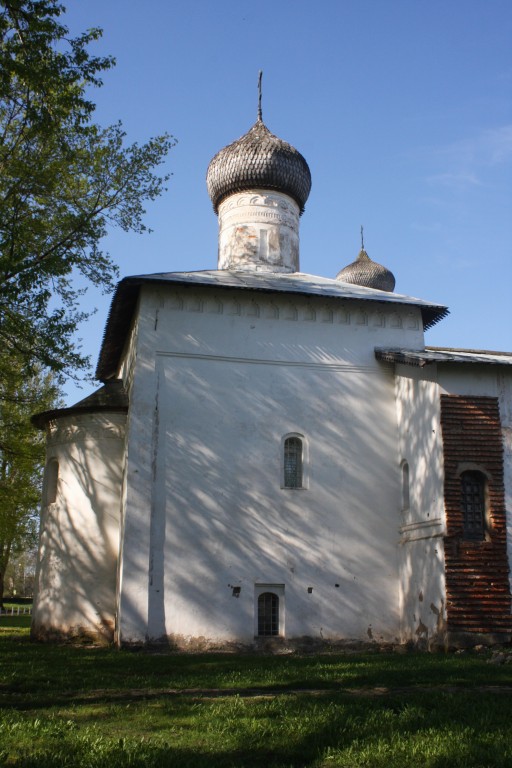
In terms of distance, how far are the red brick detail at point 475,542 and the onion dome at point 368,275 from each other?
12.2m

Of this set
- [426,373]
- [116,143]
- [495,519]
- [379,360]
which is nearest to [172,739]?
[495,519]

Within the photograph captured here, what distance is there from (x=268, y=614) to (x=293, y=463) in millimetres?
2870

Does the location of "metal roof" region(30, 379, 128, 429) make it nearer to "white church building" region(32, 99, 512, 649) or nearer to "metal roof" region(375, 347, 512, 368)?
"white church building" region(32, 99, 512, 649)

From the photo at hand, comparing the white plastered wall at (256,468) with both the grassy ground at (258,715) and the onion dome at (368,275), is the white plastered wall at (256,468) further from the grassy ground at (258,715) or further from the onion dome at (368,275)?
the onion dome at (368,275)

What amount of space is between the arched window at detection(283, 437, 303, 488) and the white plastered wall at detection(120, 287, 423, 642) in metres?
0.20

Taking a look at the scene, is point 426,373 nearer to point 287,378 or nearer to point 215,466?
point 287,378

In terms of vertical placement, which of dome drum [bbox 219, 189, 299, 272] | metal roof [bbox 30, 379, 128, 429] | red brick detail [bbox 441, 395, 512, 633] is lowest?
red brick detail [bbox 441, 395, 512, 633]

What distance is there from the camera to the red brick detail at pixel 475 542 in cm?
1215

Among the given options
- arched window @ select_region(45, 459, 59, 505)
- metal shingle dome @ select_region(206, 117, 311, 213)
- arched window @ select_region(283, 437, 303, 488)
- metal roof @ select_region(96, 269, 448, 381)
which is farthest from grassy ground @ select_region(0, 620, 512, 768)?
metal shingle dome @ select_region(206, 117, 311, 213)

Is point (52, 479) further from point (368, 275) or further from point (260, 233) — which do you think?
point (368, 275)

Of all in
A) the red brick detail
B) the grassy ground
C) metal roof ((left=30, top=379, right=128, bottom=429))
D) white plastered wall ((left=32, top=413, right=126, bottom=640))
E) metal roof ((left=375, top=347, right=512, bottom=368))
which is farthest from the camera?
metal roof ((left=30, top=379, right=128, bottom=429))

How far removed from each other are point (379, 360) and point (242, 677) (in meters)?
8.16

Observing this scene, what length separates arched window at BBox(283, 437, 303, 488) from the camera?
1446cm

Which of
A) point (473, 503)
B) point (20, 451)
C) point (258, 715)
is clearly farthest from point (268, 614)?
point (20, 451)
